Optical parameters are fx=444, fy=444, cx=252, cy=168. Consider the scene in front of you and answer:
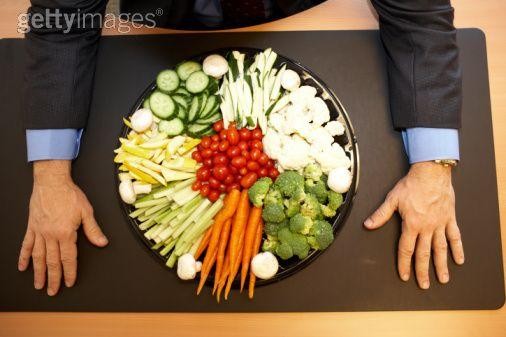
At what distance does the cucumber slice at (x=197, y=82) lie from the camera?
5.00 feet

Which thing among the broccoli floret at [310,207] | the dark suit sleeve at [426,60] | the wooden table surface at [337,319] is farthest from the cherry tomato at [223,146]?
the dark suit sleeve at [426,60]

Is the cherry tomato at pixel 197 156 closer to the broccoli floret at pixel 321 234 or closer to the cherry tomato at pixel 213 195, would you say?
the cherry tomato at pixel 213 195

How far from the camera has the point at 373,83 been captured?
1.60m

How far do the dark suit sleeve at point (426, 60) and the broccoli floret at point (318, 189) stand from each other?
362mm

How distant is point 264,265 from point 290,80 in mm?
622

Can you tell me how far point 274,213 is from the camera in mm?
1392

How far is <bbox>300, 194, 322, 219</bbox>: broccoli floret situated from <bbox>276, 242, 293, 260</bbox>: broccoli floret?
0.38 feet

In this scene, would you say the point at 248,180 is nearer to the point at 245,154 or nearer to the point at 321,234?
the point at 245,154

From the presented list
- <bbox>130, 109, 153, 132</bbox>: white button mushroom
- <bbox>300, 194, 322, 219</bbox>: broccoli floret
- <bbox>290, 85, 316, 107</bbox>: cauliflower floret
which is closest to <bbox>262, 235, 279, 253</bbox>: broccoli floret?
<bbox>300, 194, 322, 219</bbox>: broccoli floret

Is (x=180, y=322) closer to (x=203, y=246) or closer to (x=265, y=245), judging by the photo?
(x=203, y=246)

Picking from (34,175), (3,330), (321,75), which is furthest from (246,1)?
(3,330)

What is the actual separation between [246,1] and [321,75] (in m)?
0.37

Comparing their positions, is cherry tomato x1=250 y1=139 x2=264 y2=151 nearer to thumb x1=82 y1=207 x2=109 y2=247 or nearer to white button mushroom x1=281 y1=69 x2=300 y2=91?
white button mushroom x1=281 y1=69 x2=300 y2=91

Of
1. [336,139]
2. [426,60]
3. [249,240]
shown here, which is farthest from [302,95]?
[249,240]
